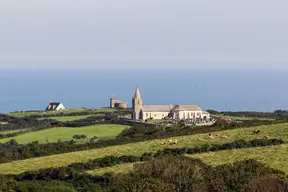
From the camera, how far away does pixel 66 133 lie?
83.2 m

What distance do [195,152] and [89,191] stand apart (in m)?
12.9

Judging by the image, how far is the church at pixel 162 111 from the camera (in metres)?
99.6

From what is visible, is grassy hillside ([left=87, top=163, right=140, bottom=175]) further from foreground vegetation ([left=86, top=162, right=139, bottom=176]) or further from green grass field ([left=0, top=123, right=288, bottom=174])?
green grass field ([left=0, top=123, right=288, bottom=174])

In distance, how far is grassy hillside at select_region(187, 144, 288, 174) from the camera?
34.2 meters

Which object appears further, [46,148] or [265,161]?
[46,148]

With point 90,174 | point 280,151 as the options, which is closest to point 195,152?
point 280,151

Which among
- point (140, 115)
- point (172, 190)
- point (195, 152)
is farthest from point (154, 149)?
point (140, 115)

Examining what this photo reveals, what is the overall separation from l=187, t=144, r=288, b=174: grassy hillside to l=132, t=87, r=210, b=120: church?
59.4m

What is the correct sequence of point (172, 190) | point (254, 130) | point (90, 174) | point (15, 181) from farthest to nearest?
point (254, 130), point (90, 174), point (15, 181), point (172, 190)

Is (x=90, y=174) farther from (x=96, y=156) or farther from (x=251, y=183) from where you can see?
(x=251, y=183)

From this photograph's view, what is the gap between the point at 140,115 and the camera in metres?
99.5

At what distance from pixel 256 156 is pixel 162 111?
67.3 m

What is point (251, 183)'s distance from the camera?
24.7 meters

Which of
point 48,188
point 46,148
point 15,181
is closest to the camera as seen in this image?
point 48,188
